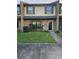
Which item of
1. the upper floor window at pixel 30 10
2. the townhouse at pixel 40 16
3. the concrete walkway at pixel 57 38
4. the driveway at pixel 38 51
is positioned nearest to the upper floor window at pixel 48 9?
the townhouse at pixel 40 16

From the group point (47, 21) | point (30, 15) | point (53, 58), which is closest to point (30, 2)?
point (30, 15)

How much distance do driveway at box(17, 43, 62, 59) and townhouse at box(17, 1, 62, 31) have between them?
25 cm

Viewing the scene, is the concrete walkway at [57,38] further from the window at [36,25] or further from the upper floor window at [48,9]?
the upper floor window at [48,9]

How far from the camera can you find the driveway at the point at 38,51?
183 cm

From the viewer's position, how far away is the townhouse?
6.43 feet

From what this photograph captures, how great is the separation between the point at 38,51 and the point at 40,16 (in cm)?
52

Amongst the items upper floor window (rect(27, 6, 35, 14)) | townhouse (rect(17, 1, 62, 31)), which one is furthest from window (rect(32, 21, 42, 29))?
upper floor window (rect(27, 6, 35, 14))

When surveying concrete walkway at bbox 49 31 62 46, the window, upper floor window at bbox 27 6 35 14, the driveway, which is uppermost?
upper floor window at bbox 27 6 35 14

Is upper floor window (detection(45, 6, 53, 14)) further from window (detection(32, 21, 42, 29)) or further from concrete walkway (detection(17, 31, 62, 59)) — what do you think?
concrete walkway (detection(17, 31, 62, 59))

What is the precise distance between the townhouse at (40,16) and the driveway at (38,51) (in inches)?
9.9

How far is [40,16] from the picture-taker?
2041mm
